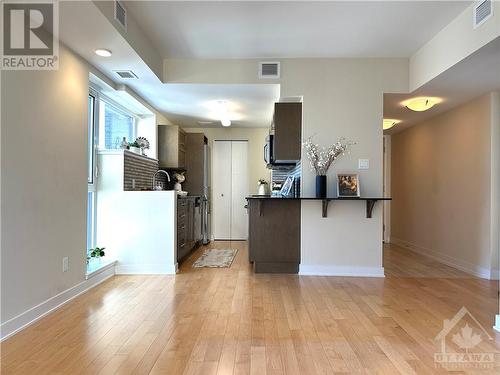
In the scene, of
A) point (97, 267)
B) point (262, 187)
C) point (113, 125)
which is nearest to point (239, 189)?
point (262, 187)

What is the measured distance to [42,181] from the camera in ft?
8.66

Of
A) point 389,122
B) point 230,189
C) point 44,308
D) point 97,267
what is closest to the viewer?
point 44,308

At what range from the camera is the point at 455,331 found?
2375 mm

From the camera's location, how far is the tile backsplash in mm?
4102

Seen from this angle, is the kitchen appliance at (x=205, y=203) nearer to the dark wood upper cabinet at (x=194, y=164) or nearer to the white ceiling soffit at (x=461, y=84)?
the dark wood upper cabinet at (x=194, y=164)

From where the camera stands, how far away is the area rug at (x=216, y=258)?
14.7ft

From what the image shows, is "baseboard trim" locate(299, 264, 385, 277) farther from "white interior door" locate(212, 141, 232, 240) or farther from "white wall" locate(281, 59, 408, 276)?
"white interior door" locate(212, 141, 232, 240)

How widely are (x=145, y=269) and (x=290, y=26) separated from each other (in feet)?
10.4

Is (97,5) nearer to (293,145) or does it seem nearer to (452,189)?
(293,145)

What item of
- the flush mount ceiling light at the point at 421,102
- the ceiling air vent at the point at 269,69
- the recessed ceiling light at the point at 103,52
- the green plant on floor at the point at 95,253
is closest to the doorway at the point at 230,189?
the ceiling air vent at the point at 269,69

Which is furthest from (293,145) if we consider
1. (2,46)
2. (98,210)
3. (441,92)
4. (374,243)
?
(2,46)

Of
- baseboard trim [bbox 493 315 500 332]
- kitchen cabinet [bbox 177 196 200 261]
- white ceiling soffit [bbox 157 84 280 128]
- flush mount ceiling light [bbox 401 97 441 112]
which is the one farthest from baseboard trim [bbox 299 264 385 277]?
white ceiling soffit [bbox 157 84 280 128]

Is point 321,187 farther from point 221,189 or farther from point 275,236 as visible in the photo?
point 221,189

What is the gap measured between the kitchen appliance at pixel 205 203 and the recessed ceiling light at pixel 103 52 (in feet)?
10.7
